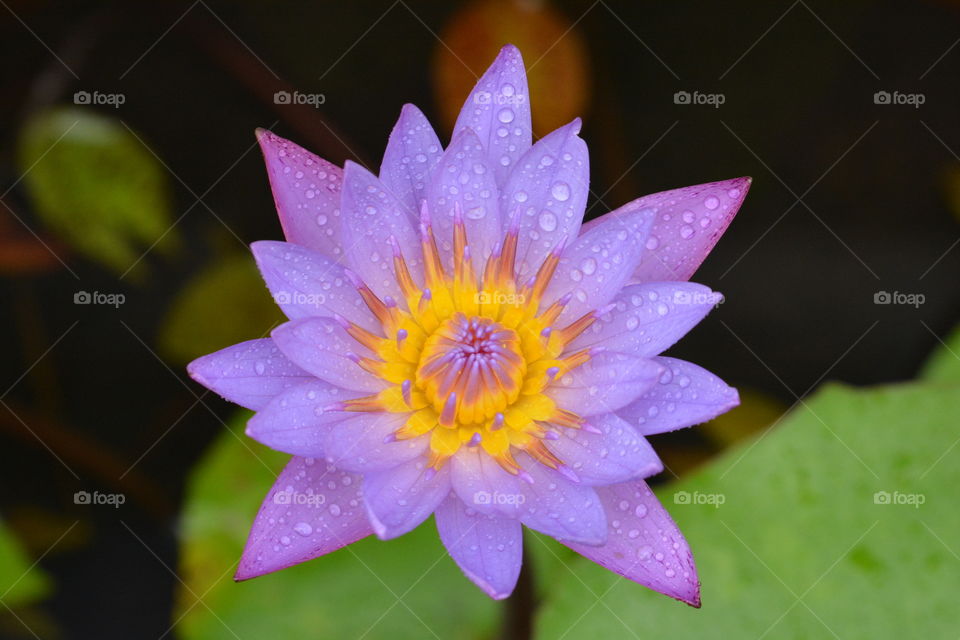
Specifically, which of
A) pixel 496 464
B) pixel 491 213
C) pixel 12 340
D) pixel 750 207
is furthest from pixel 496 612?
pixel 12 340

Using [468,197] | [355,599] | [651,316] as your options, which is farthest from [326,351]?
[355,599]

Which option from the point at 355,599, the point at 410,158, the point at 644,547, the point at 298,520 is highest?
the point at 410,158

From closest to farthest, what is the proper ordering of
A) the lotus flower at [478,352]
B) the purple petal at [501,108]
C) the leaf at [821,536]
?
the lotus flower at [478,352]
the purple petal at [501,108]
the leaf at [821,536]

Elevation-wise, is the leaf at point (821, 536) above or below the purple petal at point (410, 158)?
below

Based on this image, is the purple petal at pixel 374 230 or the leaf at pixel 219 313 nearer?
the purple petal at pixel 374 230

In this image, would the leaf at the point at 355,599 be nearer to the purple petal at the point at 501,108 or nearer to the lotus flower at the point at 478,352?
the lotus flower at the point at 478,352

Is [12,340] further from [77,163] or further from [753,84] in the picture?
[753,84]

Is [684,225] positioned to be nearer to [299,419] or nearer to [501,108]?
[501,108]

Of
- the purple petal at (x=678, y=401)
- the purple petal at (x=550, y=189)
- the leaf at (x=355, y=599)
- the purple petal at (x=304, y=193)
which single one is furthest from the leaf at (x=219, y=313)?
the purple petal at (x=678, y=401)
